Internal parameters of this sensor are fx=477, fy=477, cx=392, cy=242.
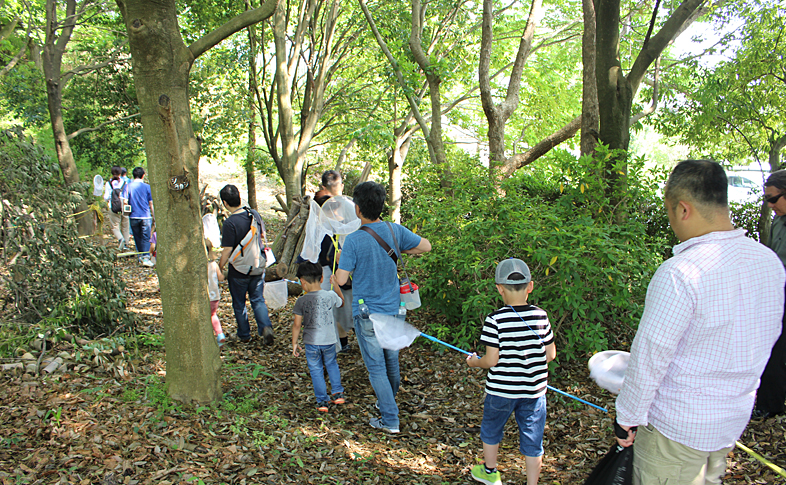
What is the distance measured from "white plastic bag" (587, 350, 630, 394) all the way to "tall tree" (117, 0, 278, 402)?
106 inches

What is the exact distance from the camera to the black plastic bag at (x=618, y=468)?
2.01 meters

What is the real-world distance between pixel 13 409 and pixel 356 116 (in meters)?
14.5

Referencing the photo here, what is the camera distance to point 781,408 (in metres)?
3.76

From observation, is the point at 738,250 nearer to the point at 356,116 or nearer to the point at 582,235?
the point at 582,235

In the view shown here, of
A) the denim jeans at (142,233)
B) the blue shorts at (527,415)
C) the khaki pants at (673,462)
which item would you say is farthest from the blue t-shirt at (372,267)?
the denim jeans at (142,233)

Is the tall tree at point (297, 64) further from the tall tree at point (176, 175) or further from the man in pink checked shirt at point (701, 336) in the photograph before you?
the man in pink checked shirt at point (701, 336)

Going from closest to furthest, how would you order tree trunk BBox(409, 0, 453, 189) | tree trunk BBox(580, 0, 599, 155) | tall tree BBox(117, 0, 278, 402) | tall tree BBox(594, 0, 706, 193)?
1. tall tree BBox(117, 0, 278, 402)
2. tall tree BBox(594, 0, 706, 193)
3. tree trunk BBox(580, 0, 599, 155)
4. tree trunk BBox(409, 0, 453, 189)

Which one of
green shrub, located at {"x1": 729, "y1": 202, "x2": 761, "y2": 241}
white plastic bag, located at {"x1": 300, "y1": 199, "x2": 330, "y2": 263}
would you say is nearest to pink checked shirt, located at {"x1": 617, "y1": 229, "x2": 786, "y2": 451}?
white plastic bag, located at {"x1": 300, "y1": 199, "x2": 330, "y2": 263}

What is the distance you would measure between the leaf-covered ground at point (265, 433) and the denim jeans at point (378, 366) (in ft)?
0.59

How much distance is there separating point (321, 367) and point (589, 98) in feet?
15.8

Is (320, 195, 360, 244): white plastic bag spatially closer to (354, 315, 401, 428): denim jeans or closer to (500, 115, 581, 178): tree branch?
(354, 315, 401, 428): denim jeans

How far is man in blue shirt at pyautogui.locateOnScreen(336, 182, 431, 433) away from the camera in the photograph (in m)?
3.69

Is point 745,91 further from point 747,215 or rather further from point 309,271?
point 309,271

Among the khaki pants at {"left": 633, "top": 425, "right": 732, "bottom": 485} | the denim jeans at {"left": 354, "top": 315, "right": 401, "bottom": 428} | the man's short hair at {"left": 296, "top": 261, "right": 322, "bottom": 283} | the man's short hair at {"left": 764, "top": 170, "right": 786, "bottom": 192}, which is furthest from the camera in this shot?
the man's short hair at {"left": 296, "top": 261, "right": 322, "bottom": 283}
